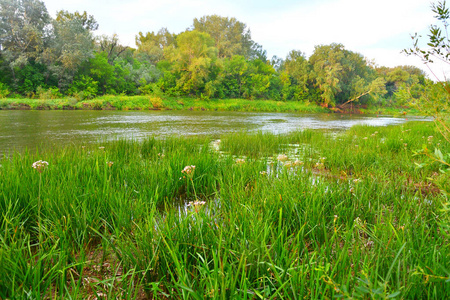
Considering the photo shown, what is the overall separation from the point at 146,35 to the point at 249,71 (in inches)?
1549

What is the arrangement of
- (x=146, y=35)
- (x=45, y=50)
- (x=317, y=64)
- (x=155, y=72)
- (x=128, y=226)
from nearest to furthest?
(x=128, y=226)
(x=45, y=50)
(x=155, y=72)
(x=317, y=64)
(x=146, y=35)

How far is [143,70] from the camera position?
1542 inches

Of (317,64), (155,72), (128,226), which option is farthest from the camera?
(317,64)

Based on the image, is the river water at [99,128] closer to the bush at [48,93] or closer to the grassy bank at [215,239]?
the grassy bank at [215,239]

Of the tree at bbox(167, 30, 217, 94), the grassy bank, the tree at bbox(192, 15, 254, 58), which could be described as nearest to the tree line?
the tree at bbox(167, 30, 217, 94)

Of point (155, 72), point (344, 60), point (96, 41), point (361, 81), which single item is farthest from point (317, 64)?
point (96, 41)

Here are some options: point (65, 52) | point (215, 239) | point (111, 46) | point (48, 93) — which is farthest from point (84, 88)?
point (215, 239)

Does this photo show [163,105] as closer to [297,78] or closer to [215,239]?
[297,78]

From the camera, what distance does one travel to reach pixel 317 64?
42156 mm

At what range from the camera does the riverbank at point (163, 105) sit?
23250mm

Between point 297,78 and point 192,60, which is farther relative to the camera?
point 297,78

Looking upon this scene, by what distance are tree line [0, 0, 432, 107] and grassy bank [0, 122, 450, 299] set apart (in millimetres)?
24072

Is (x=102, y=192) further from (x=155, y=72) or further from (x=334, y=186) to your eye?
(x=155, y=72)

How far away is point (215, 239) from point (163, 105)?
1226 inches
